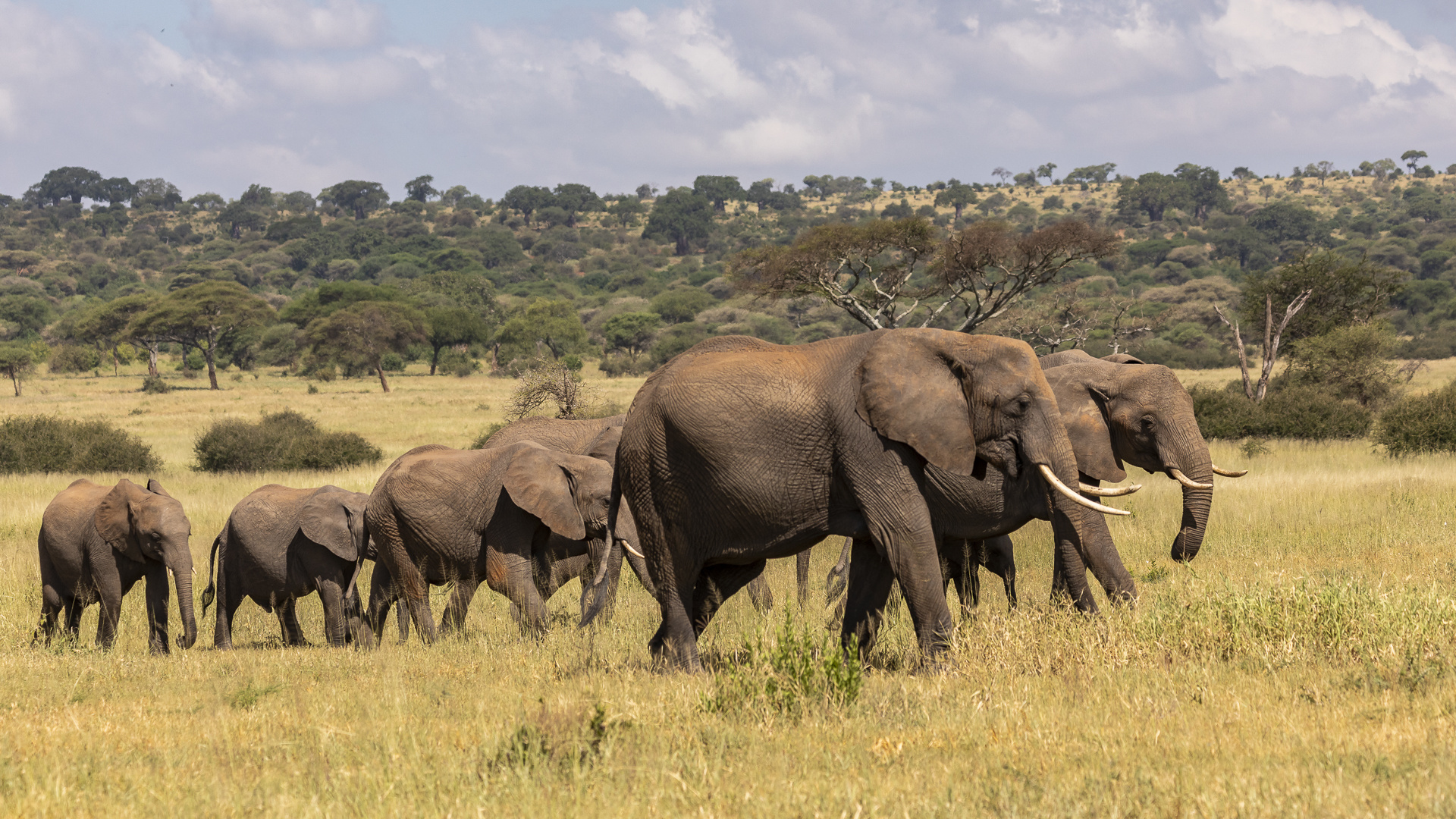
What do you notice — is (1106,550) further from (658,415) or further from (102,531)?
(102,531)

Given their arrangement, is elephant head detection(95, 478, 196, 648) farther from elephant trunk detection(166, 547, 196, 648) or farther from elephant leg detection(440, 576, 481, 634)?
elephant leg detection(440, 576, 481, 634)

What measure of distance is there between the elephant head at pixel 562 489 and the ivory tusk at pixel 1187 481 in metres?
4.25

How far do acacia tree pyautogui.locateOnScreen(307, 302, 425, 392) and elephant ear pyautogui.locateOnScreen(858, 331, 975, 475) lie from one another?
57.6 metres

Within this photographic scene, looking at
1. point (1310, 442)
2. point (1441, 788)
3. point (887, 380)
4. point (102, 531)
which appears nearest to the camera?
point (1441, 788)

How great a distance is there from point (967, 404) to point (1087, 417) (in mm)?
2806

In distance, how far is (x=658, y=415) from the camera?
21.9ft

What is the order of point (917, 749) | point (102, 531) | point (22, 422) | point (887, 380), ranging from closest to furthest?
point (917, 749)
point (887, 380)
point (102, 531)
point (22, 422)

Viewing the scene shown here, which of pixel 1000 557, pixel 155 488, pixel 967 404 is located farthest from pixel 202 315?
pixel 967 404

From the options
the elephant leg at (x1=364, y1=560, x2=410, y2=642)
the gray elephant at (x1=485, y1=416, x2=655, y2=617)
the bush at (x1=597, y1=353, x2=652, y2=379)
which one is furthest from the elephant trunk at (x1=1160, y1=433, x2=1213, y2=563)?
the bush at (x1=597, y1=353, x2=652, y2=379)

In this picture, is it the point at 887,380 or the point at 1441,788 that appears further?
the point at 887,380

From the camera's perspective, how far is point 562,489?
31.5 ft

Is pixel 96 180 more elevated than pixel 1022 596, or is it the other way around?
pixel 96 180

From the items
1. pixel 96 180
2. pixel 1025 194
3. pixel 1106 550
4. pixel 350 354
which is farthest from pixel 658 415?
pixel 96 180

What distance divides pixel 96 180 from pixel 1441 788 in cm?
22392
